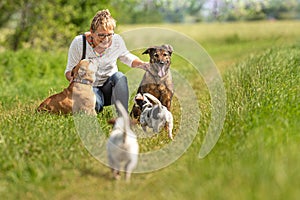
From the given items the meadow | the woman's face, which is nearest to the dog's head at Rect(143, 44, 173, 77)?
the woman's face

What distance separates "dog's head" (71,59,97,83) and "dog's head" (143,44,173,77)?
92 centimetres

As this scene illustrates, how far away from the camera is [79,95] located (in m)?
6.92

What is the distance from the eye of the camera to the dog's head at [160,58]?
7.09m

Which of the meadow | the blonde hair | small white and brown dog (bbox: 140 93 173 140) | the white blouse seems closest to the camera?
the meadow

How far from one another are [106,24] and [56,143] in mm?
2189

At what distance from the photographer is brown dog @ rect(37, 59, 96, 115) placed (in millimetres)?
6820

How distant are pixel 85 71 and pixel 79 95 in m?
0.38

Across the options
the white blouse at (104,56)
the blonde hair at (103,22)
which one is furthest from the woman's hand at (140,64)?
the blonde hair at (103,22)

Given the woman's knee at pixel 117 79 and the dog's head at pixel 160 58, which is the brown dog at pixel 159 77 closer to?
the dog's head at pixel 160 58

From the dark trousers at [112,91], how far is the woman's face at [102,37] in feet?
1.82

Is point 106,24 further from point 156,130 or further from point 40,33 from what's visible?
point 40,33

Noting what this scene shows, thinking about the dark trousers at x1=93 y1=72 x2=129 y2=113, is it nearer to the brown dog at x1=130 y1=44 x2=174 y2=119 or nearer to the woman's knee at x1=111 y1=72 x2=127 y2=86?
the woman's knee at x1=111 y1=72 x2=127 y2=86

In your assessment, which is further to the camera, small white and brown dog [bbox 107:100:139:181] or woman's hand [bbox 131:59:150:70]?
woman's hand [bbox 131:59:150:70]

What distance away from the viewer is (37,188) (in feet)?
14.2
